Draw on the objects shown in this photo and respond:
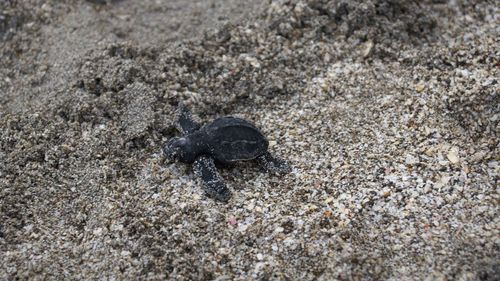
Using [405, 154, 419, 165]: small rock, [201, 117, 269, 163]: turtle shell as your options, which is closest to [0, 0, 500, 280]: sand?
[405, 154, 419, 165]: small rock

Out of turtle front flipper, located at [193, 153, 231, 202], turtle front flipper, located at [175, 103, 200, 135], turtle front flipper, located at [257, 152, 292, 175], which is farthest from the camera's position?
turtle front flipper, located at [175, 103, 200, 135]

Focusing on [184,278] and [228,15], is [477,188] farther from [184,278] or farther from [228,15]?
[228,15]

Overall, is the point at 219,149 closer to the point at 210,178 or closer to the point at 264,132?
the point at 210,178

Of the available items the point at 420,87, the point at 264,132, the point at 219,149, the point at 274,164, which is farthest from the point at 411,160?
the point at 219,149

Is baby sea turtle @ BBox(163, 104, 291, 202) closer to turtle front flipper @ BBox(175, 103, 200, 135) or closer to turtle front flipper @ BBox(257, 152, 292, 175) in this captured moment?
turtle front flipper @ BBox(257, 152, 292, 175)

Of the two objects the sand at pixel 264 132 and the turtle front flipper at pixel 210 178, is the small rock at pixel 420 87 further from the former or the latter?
the turtle front flipper at pixel 210 178

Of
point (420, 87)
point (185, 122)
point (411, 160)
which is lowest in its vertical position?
point (411, 160)

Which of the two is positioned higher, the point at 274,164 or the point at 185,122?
the point at 185,122
